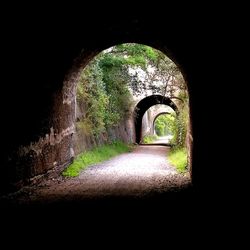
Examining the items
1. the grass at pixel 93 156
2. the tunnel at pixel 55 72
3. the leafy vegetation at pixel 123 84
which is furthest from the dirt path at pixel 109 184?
the leafy vegetation at pixel 123 84

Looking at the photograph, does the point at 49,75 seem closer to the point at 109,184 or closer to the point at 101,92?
the point at 109,184

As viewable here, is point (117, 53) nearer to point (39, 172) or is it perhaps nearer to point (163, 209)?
point (39, 172)

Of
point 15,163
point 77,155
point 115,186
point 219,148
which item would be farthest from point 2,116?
point 77,155

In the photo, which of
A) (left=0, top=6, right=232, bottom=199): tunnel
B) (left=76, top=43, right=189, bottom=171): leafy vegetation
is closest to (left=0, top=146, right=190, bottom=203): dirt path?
(left=0, top=6, right=232, bottom=199): tunnel

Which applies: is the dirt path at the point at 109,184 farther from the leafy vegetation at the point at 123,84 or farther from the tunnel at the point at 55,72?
the leafy vegetation at the point at 123,84

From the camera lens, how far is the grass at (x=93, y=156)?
1098cm

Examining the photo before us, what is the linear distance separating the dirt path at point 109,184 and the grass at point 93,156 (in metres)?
0.31

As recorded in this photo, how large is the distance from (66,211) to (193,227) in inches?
81.1

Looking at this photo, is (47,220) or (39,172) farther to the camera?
(39,172)

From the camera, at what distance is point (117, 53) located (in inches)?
715

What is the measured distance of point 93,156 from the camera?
14.0 meters

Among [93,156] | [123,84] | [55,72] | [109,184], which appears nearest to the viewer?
[109,184]

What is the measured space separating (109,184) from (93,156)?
5.22 m

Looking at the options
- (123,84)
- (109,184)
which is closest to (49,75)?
(109,184)
